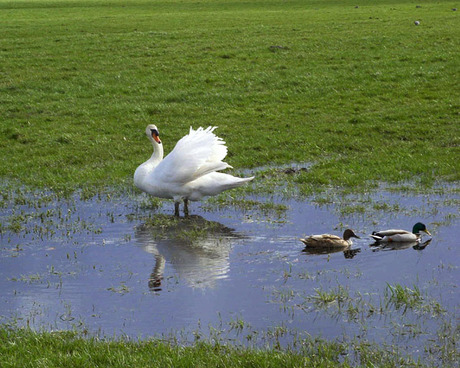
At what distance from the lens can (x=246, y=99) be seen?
26469 mm

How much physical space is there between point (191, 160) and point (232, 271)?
3.85m

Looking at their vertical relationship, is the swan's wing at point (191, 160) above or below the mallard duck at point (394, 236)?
above

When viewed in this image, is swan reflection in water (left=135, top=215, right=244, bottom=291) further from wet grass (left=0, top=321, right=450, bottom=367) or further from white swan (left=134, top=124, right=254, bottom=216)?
wet grass (left=0, top=321, right=450, bottom=367)

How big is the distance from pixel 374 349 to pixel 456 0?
66848mm

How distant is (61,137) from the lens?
21.7m

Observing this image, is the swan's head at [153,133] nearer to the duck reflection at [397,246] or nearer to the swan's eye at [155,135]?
the swan's eye at [155,135]

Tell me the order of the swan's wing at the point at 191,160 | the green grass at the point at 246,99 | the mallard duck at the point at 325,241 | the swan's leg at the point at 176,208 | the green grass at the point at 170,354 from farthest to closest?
1. the green grass at the point at 246,99
2. the swan's leg at the point at 176,208
3. the swan's wing at the point at 191,160
4. the mallard duck at the point at 325,241
5. the green grass at the point at 170,354

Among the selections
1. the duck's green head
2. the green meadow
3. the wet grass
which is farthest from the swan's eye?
the wet grass

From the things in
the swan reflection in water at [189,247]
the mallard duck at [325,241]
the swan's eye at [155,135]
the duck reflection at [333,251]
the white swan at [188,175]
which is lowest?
the swan reflection in water at [189,247]

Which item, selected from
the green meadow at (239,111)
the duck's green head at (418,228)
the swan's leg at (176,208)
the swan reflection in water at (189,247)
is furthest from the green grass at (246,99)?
the duck's green head at (418,228)

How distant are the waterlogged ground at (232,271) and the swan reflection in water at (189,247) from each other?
28 mm

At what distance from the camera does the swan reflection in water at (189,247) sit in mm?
11273

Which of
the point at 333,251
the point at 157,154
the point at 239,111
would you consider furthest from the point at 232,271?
the point at 239,111

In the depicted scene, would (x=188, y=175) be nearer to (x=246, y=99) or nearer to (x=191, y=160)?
(x=191, y=160)
